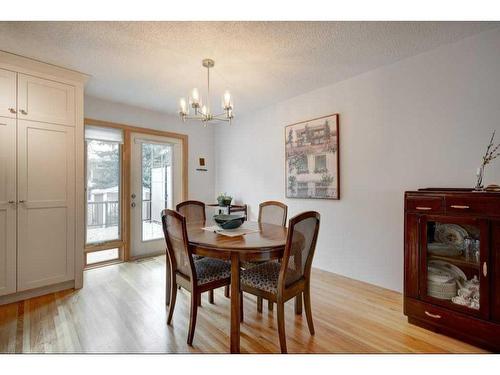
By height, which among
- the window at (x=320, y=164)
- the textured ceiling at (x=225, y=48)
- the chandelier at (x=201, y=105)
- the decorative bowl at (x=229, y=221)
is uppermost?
the textured ceiling at (x=225, y=48)

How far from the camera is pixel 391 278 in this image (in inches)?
102

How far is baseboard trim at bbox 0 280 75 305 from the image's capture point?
235 centimetres

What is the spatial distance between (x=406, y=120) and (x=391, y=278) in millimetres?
1602

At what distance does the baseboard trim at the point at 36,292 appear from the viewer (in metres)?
2.35

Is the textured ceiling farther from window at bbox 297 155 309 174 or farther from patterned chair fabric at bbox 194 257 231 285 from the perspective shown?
patterned chair fabric at bbox 194 257 231 285

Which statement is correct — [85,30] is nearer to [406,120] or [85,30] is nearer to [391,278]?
[406,120]

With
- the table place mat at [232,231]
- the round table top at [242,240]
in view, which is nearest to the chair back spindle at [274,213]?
the round table top at [242,240]

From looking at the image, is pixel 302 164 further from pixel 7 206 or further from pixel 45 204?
pixel 7 206

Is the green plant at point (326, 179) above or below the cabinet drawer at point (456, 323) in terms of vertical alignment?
above

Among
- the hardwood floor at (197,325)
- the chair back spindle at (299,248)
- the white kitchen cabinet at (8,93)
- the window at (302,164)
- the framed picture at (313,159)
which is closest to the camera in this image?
the chair back spindle at (299,248)

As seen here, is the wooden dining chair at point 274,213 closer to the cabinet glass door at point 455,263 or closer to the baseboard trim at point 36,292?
the cabinet glass door at point 455,263

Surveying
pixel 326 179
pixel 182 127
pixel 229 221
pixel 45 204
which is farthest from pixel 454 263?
pixel 182 127

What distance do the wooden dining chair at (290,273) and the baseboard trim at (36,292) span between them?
2.08 metres
